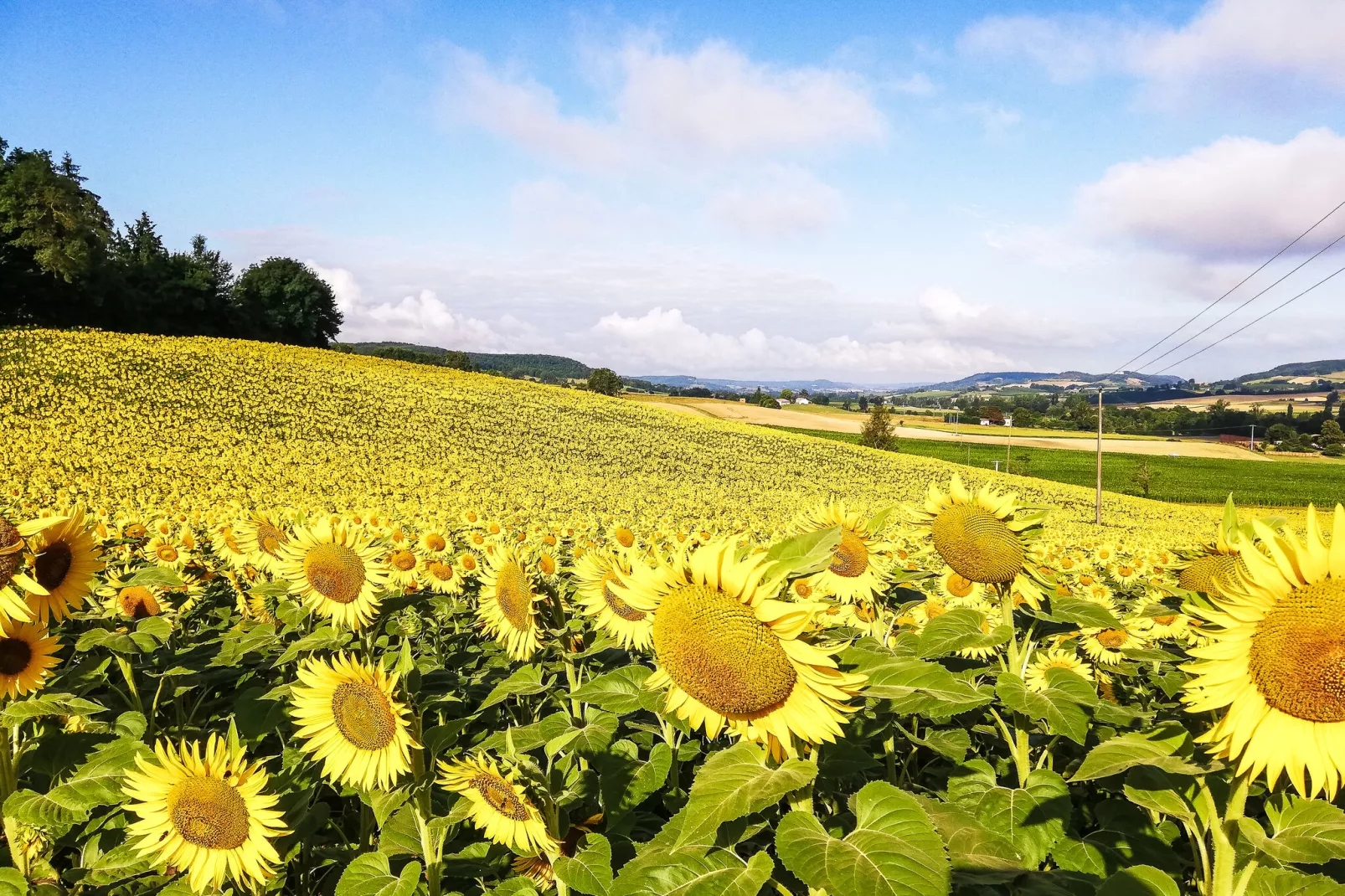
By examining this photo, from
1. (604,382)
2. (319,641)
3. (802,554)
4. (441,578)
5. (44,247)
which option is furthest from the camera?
(604,382)

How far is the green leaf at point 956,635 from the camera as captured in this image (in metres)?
2.00

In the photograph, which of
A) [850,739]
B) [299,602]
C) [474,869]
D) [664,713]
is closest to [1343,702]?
[850,739]

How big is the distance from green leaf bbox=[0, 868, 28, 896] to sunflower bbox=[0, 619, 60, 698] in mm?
536

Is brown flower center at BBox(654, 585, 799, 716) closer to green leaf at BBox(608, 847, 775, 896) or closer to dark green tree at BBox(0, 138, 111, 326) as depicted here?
green leaf at BBox(608, 847, 775, 896)

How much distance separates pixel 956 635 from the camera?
6.90ft

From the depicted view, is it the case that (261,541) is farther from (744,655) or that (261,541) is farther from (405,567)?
(744,655)

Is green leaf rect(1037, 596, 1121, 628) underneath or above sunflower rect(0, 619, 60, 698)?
above

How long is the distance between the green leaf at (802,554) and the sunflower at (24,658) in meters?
2.42

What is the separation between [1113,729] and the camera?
2.64m

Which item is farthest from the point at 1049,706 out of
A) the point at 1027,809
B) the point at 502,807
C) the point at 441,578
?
the point at 441,578

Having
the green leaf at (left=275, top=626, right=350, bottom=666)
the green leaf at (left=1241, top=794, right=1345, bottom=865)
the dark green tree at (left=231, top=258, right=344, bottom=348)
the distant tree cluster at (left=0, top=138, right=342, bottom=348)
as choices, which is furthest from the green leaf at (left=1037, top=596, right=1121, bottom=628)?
the dark green tree at (left=231, top=258, right=344, bottom=348)

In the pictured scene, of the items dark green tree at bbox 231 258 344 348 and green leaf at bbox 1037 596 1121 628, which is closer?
green leaf at bbox 1037 596 1121 628

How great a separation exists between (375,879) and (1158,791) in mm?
2293

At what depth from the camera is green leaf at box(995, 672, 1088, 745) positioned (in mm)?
2010
